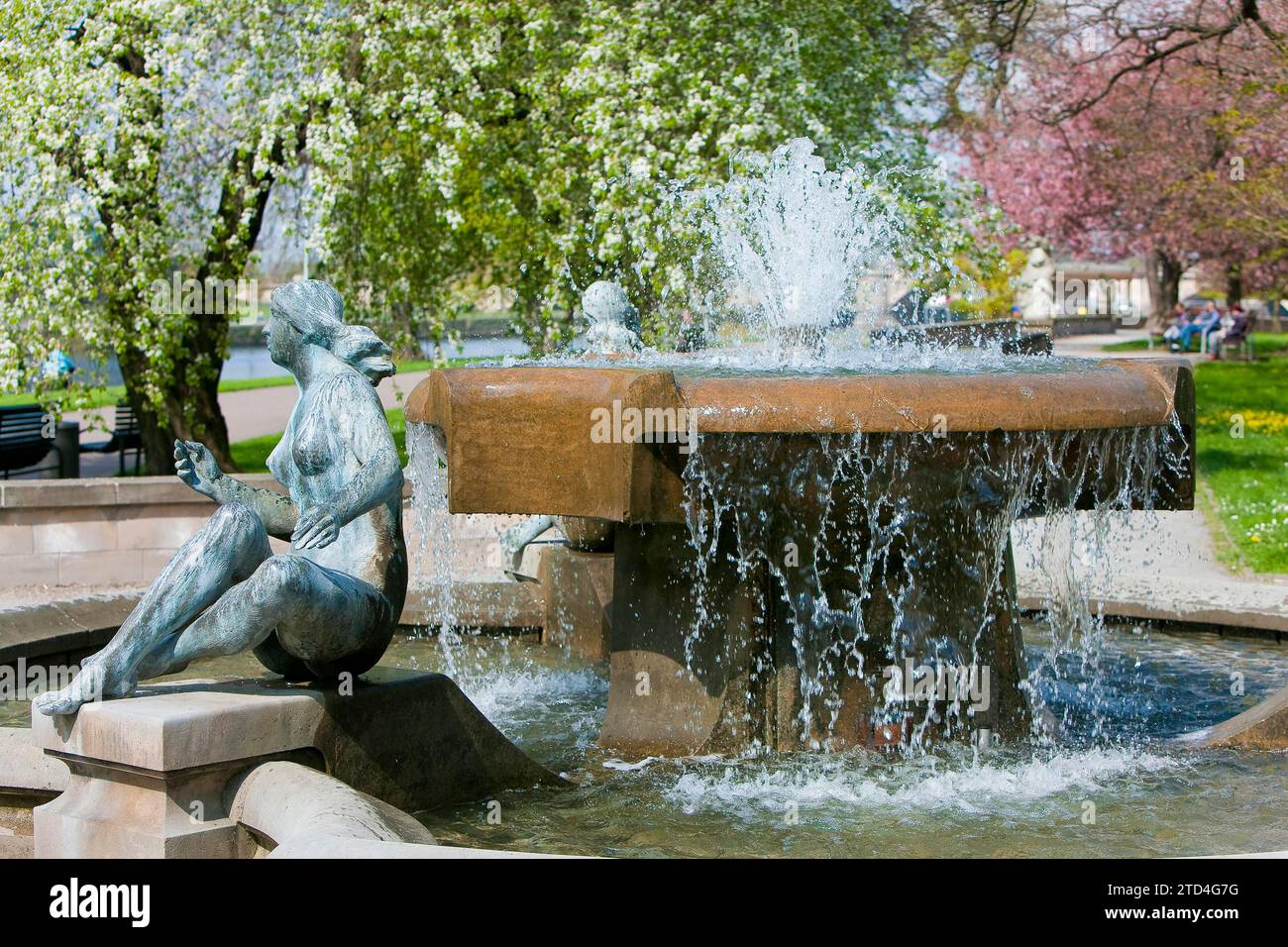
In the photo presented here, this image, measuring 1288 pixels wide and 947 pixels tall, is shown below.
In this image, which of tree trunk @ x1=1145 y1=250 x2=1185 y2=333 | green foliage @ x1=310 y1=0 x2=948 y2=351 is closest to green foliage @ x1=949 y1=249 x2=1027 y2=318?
green foliage @ x1=310 y1=0 x2=948 y2=351

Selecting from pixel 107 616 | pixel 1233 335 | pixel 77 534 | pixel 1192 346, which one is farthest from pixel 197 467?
pixel 1192 346

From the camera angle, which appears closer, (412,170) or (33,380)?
(33,380)

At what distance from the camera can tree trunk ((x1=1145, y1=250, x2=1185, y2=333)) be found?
43375 mm

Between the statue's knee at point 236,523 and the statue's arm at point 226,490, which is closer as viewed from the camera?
the statue's knee at point 236,523

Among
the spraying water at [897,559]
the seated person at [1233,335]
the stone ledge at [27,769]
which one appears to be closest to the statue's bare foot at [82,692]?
the stone ledge at [27,769]

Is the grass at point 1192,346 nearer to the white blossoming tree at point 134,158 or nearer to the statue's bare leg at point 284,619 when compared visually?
the white blossoming tree at point 134,158

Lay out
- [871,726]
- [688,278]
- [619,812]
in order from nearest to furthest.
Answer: [619,812], [871,726], [688,278]

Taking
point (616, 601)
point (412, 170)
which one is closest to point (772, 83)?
point (412, 170)

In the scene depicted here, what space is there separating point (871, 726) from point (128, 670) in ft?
8.91

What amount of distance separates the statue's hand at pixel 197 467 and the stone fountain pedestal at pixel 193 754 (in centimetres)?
67

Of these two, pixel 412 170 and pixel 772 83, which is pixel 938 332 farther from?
pixel 412 170

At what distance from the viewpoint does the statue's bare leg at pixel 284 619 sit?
14.8ft

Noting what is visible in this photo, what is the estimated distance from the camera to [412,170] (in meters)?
13.8

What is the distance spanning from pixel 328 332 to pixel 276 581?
Answer: 106 cm
